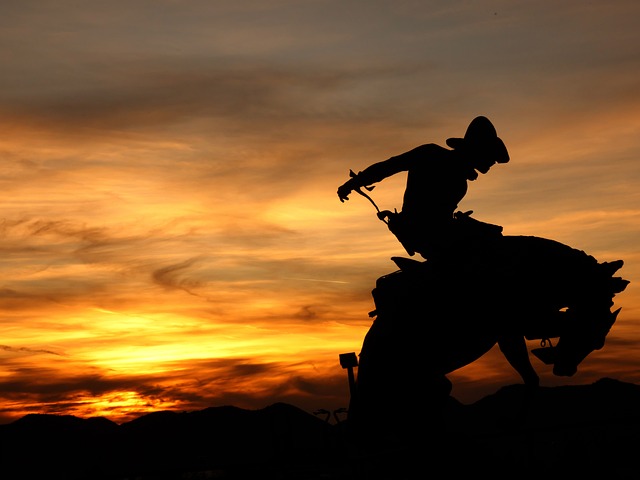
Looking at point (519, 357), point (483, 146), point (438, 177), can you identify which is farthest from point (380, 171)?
point (519, 357)

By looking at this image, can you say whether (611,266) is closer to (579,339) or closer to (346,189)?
(579,339)

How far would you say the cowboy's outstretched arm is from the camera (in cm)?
1466

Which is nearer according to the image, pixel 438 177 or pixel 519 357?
pixel 519 357

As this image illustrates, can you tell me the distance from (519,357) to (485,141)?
315cm

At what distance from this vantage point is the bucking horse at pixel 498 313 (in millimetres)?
14016

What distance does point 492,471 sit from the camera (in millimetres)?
13336

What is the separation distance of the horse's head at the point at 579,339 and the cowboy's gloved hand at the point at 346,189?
364 cm

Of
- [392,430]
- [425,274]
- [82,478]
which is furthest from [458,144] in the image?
[82,478]

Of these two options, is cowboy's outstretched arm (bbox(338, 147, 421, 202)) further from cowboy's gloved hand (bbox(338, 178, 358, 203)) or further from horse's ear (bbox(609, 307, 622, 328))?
horse's ear (bbox(609, 307, 622, 328))

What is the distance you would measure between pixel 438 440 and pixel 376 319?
2.14 metres

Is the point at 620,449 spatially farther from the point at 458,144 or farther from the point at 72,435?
the point at 72,435

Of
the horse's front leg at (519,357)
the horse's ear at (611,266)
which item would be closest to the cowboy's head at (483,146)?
the horse's ear at (611,266)

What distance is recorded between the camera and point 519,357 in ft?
46.1

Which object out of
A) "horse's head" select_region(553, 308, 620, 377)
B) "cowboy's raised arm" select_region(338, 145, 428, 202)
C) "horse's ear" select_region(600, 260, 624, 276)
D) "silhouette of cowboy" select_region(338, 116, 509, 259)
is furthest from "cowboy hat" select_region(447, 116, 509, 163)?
"horse's head" select_region(553, 308, 620, 377)
